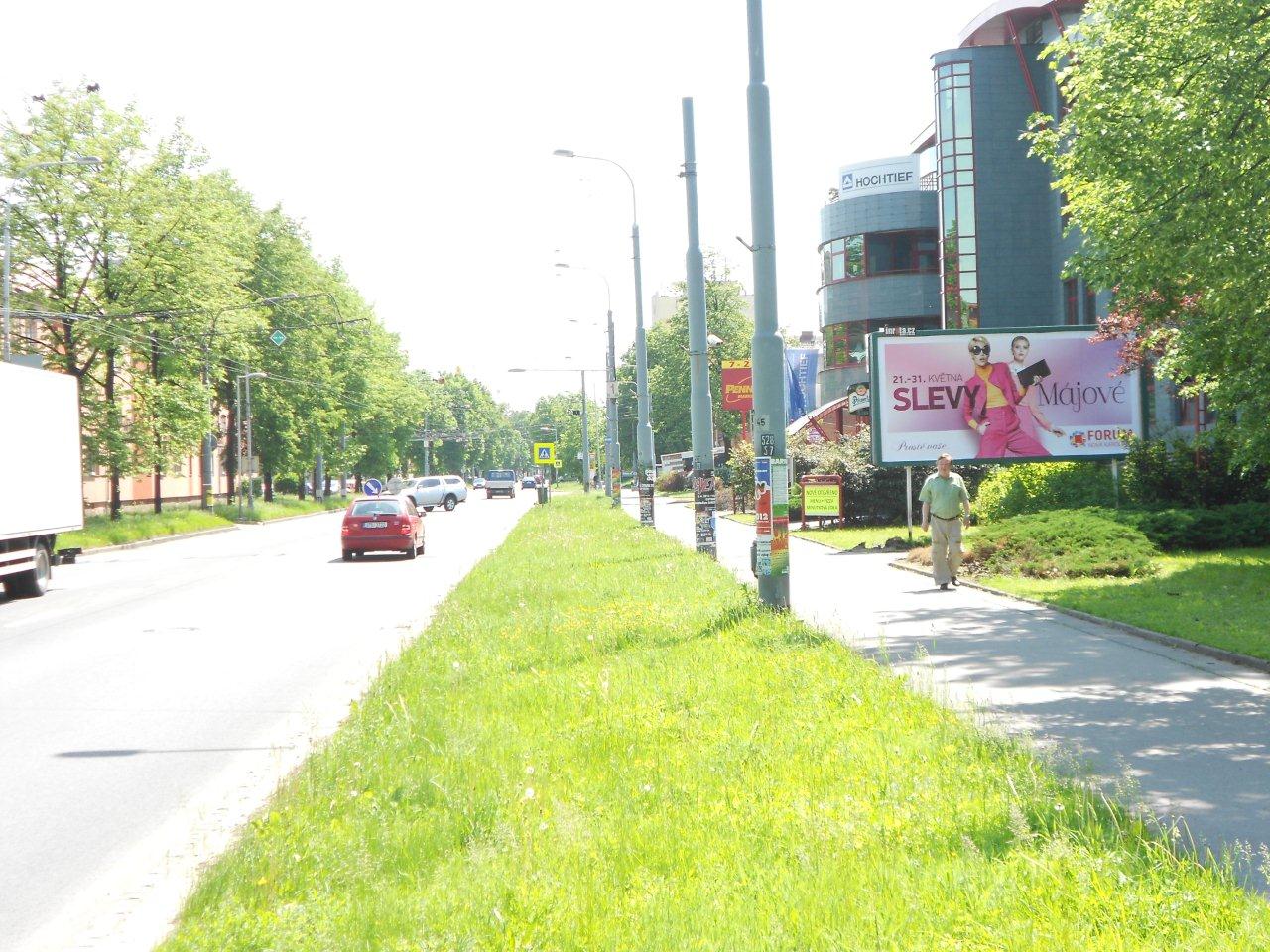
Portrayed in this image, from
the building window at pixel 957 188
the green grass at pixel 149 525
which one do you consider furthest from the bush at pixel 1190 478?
the building window at pixel 957 188

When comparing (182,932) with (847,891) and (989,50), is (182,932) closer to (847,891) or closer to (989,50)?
(847,891)

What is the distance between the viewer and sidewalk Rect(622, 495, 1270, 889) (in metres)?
6.29

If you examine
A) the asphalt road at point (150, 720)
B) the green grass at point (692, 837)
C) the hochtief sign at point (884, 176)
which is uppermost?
the hochtief sign at point (884, 176)

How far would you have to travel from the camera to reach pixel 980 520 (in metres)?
26.0

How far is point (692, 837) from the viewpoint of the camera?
537cm

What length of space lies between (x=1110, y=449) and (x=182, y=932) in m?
25.2

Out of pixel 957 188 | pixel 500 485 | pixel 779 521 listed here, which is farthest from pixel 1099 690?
pixel 500 485

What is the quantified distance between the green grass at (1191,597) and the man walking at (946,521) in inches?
26.7

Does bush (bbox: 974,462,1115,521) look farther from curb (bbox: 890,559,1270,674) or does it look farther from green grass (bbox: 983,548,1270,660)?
curb (bbox: 890,559,1270,674)

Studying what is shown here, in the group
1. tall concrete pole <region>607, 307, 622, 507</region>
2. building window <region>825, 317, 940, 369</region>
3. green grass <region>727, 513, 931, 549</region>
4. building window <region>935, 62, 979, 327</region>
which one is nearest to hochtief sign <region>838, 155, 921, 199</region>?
building window <region>825, 317, 940, 369</region>

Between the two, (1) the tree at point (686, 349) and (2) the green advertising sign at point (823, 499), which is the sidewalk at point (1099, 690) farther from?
(1) the tree at point (686, 349)

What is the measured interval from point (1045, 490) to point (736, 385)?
29.2 m

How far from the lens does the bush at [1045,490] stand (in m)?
24.8

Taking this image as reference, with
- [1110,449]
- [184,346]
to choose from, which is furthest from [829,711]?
[184,346]
